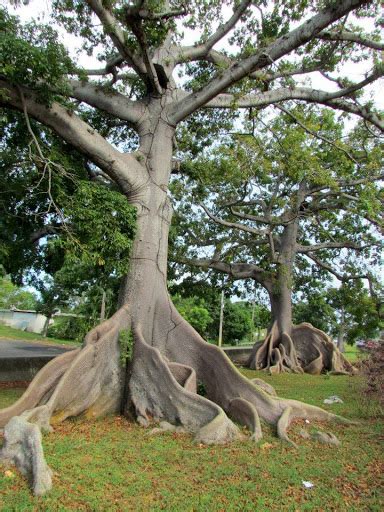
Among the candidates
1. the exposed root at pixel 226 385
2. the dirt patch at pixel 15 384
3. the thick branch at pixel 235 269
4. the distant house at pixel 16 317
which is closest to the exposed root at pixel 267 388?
the exposed root at pixel 226 385

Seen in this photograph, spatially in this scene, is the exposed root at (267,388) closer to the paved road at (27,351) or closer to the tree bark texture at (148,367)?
the tree bark texture at (148,367)

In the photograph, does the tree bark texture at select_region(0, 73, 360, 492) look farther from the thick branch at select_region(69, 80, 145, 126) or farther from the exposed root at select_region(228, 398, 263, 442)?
the thick branch at select_region(69, 80, 145, 126)

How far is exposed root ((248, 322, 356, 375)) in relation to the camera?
16.3 m

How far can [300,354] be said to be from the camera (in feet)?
57.2

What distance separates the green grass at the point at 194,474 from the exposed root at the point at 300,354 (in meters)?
9.70

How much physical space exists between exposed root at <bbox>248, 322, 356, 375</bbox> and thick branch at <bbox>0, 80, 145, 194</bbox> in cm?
975

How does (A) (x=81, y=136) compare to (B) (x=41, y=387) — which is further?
(A) (x=81, y=136)

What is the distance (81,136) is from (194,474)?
5946 millimetres

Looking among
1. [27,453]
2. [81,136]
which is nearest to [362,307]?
[81,136]

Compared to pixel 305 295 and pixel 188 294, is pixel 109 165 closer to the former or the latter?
pixel 188 294

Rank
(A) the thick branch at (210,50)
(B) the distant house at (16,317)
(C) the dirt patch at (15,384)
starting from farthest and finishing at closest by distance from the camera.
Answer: (B) the distant house at (16,317), (C) the dirt patch at (15,384), (A) the thick branch at (210,50)

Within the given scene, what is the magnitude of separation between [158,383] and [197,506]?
9.85ft

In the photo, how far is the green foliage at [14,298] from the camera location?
5686 cm

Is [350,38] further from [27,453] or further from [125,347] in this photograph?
[27,453]
